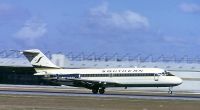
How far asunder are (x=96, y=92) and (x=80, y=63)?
5231 centimetres

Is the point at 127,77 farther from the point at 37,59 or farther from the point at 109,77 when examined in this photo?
the point at 37,59

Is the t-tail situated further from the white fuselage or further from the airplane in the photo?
the white fuselage

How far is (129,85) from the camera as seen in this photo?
7356cm

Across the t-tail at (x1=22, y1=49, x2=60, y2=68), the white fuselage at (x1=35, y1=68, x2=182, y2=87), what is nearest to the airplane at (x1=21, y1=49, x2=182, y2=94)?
the white fuselage at (x1=35, y1=68, x2=182, y2=87)

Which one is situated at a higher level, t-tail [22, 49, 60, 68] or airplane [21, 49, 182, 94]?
t-tail [22, 49, 60, 68]

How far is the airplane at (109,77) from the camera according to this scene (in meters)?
72.7

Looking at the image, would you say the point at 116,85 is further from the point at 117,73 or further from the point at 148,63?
the point at 148,63

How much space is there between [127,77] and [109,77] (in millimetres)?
2713

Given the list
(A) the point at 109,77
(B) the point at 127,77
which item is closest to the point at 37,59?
(A) the point at 109,77

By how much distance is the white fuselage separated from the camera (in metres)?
72.6

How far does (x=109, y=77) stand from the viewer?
74625 millimetres

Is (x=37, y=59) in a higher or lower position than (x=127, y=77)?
higher

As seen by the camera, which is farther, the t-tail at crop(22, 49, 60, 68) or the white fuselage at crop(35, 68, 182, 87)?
the t-tail at crop(22, 49, 60, 68)

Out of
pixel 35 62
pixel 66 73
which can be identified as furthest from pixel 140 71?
pixel 35 62
